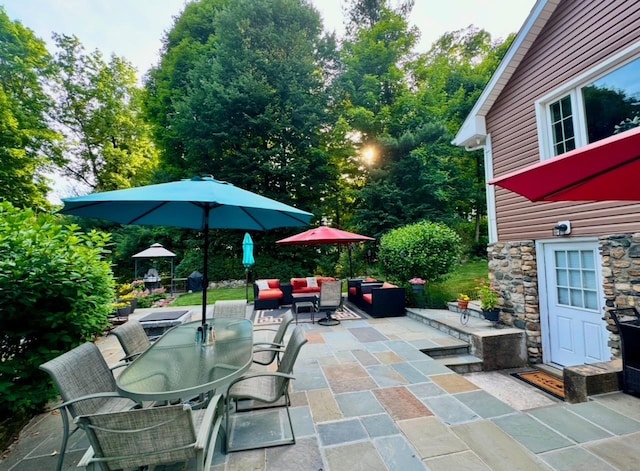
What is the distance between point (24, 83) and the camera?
13.2m

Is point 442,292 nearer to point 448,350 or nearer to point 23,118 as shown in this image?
point 448,350

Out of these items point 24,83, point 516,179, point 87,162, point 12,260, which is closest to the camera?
point 516,179

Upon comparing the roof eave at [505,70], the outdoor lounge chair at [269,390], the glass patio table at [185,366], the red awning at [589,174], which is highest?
the roof eave at [505,70]

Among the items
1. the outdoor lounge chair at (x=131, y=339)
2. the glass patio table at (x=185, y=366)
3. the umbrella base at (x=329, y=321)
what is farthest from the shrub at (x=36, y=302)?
the umbrella base at (x=329, y=321)

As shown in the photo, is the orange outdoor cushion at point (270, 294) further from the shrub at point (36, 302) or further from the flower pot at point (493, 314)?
the flower pot at point (493, 314)

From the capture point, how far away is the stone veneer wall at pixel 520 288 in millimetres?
5508

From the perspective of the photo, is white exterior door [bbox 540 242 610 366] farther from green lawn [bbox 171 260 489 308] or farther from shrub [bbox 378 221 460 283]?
shrub [bbox 378 221 460 283]

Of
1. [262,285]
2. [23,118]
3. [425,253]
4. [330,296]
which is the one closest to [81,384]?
[330,296]

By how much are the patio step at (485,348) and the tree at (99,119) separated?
695 inches

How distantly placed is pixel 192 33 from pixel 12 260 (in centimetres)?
1953

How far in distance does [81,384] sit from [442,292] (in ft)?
27.2

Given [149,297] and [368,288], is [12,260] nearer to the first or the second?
[368,288]

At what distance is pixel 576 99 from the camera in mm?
4863

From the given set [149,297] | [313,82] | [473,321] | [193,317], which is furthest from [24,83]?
[473,321]
